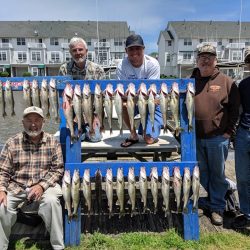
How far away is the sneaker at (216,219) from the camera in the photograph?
176 inches

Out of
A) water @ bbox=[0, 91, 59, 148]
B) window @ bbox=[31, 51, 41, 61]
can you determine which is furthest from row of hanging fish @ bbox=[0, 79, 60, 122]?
window @ bbox=[31, 51, 41, 61]

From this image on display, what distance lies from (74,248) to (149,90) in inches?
82.1

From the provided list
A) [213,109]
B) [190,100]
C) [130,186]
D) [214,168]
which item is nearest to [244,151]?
[214,168]

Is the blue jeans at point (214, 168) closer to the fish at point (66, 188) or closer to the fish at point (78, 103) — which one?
the fish at point (78, 103)

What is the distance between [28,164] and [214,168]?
2.38 metres

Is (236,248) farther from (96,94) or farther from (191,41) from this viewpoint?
(191,41)

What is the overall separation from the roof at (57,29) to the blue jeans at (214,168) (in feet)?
224

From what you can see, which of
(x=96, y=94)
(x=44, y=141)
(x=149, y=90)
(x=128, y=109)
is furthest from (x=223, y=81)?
(x=44, y=141)

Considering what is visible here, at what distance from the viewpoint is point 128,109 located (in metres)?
3.99

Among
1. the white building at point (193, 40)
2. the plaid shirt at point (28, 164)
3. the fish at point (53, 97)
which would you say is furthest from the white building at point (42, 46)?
the plaid shirt at point (28, 164)

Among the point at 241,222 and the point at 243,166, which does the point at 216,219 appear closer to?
the point at 241,222

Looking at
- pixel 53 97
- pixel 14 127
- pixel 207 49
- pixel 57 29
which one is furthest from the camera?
pixel 57 29

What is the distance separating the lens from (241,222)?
4.39 m

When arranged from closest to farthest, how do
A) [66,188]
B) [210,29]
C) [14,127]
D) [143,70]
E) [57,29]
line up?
[66,188]
[143,70]
[14,127]
[57,29]
[210,29]
